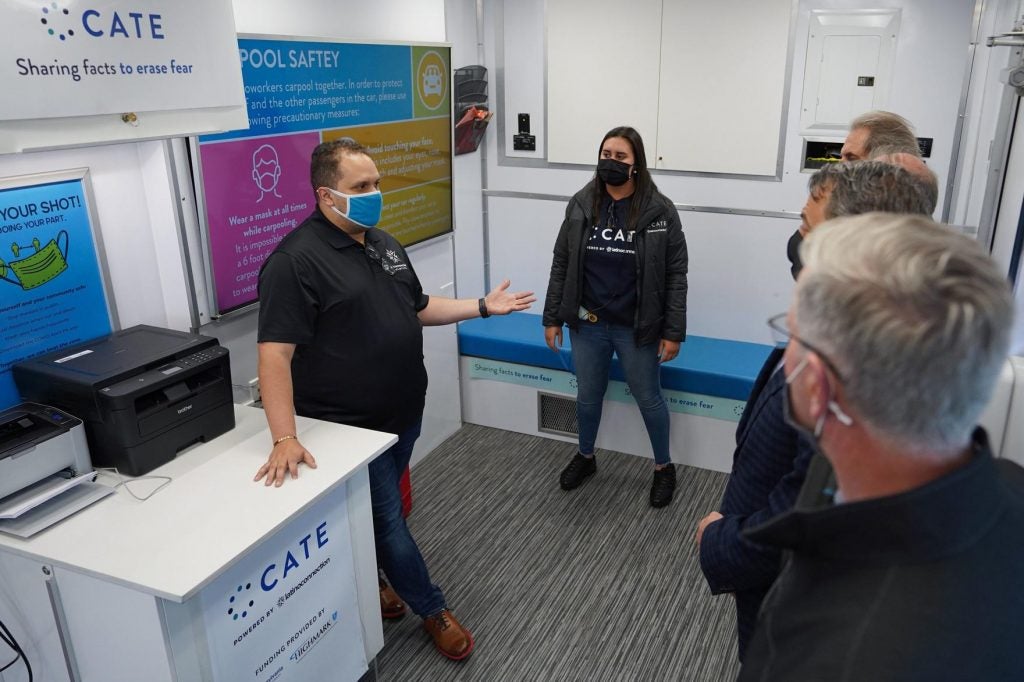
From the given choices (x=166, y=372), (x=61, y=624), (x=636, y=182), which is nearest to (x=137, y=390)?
(x=166, y=372)

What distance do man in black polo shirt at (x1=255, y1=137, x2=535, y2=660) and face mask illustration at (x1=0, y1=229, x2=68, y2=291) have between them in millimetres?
526

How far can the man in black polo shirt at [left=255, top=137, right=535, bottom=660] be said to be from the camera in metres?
2.00

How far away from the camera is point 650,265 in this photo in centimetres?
295

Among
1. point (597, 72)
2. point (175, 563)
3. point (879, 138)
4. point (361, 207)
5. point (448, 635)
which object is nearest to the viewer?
point (175, 563)

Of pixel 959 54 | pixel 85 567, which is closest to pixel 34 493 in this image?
pixel 85 567

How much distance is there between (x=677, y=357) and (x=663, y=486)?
62 cm

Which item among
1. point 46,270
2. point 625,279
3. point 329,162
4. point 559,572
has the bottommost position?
point 559,572

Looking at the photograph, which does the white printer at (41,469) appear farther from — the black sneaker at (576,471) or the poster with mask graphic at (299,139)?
the black sneaker at (576,471)

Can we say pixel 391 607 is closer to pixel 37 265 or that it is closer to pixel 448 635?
pixel 448 635

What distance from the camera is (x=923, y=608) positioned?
0.75 metres

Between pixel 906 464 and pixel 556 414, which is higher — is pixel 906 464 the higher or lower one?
the higher one

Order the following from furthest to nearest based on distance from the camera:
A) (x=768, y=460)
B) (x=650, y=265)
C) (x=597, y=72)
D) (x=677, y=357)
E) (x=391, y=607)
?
(x=597, y=72) → (x=677, y=357) → (x=650, y=265) → (x=391, y=607) → (x=768, y=460)

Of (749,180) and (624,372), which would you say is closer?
(624,372)

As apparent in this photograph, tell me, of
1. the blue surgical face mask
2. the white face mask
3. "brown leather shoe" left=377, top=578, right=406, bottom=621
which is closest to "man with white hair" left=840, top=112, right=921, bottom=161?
the blue surgical face mask
